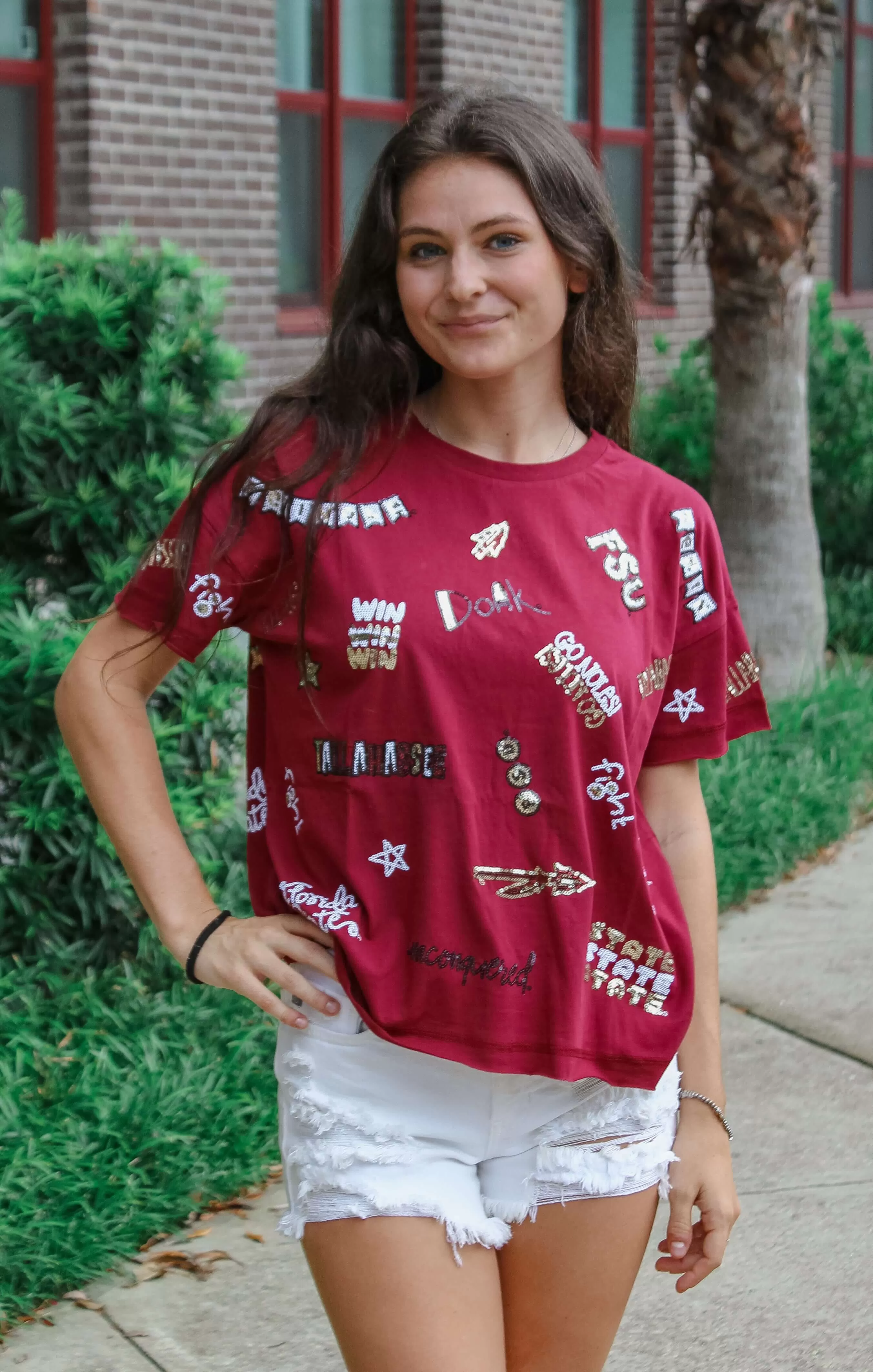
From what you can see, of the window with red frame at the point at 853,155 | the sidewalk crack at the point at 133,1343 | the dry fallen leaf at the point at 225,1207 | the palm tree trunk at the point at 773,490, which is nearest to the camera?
the sidewalk crack at the point at 133,1343

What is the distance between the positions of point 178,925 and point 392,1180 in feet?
1.27

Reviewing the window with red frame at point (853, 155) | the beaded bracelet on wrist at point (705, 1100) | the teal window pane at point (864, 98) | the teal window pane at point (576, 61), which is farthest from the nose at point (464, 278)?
the teal window pane at point (864, 98)

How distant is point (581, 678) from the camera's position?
Result: 192 cm

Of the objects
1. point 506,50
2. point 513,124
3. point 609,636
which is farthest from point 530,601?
point 506,50

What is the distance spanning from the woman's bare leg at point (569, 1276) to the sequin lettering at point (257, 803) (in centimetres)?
55

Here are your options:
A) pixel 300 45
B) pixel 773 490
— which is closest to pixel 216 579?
pixel 773 490

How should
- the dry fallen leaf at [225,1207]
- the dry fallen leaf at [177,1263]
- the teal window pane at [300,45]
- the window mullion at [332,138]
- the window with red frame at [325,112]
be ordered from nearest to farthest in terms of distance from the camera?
1. the dry fallen leaf at [177,1263]
2. the dry fallen leaf at [225,1207]
3. the teal window pane at [300,45]
4. the window with red frame at [325,112]
5. the window mullion at [332,138]

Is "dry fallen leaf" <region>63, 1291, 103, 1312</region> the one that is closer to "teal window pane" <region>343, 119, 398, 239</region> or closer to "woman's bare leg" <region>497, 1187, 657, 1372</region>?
"woman's bare leg" <region>497, 1187, 657, 1372</region>

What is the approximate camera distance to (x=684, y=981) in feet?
6.67

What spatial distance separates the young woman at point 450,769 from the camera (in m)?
1.88

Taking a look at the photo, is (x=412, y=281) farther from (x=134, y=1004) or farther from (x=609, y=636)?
(x=134, y=1004)

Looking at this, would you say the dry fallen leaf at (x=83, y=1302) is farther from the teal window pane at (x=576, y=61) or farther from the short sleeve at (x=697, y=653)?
the teal window pane at (x=576, y=61)

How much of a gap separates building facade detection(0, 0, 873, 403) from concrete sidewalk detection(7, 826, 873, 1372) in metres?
2.34

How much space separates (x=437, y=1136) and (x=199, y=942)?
0.35 meters
